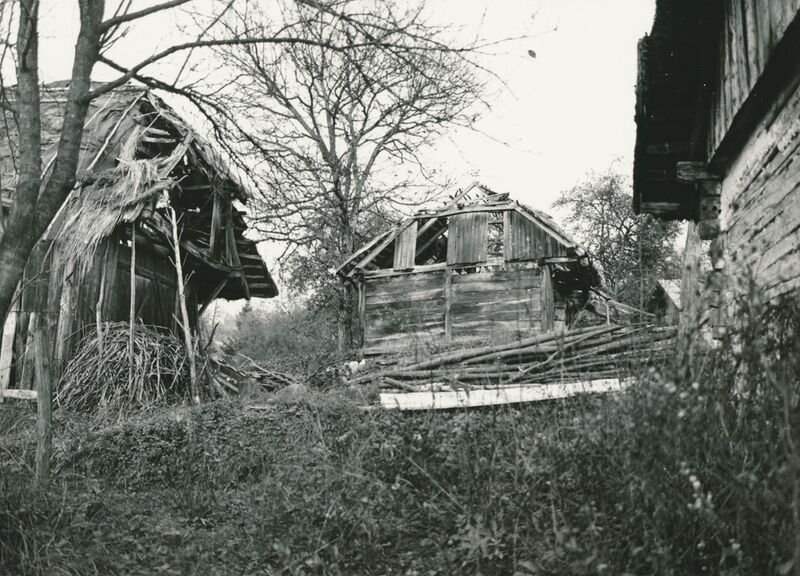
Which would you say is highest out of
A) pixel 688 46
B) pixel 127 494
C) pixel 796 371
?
pixel 688 46

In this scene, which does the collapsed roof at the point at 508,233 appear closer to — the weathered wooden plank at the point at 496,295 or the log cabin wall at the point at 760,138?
the weathered wooden plank at the point at 496,295

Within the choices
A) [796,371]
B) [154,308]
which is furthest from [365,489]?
[154,308]

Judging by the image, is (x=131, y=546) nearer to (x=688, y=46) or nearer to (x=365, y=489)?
(x=365, y=489)

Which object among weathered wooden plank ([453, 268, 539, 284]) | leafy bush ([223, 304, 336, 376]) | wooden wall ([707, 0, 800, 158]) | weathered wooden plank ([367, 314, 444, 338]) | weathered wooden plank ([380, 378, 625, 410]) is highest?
wooden wall ([707, 0, 800, 158])

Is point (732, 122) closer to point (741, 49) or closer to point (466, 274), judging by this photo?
point (741, 49)

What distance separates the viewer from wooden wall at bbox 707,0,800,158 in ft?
14.8

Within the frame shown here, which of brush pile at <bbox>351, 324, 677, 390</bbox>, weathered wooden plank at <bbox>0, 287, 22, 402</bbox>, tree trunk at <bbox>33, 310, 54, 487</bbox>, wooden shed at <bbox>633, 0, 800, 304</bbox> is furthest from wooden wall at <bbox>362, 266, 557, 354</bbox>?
tree trunk at <bbox>33, 310, 54, 487</bbox>

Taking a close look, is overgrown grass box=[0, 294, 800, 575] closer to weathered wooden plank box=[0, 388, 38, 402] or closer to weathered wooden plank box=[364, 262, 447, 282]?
weathered wooden plank box=[0, 388, 38, 402]

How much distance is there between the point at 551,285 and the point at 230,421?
1097cm

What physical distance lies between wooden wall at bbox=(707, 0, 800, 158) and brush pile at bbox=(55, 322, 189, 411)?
7410mm

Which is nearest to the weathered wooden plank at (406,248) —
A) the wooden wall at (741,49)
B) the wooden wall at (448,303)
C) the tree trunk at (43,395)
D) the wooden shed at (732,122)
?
the wooden wall at (448,303)

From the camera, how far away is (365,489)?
15.0 ft

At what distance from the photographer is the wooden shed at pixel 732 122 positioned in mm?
4656

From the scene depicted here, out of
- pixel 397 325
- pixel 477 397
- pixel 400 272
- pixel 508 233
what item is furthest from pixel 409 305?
pixel 477 397
